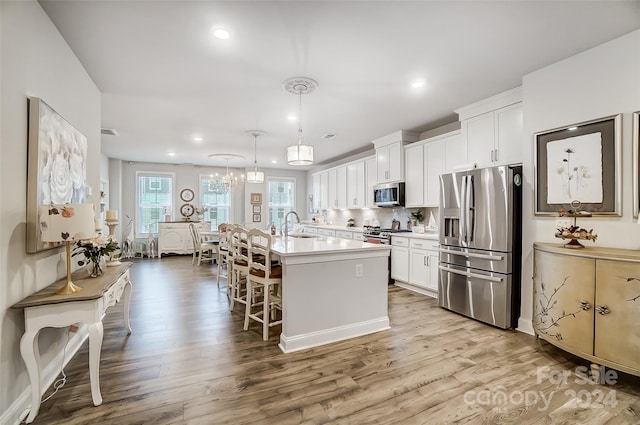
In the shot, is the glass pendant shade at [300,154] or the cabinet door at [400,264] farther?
the cabinet door at [400,264]

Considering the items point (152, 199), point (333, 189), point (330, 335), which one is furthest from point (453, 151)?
point (152, 199)

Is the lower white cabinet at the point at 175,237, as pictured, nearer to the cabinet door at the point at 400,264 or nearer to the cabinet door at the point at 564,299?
the cabinet door at the point at 400,264

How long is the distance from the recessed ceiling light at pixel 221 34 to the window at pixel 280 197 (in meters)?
7.11

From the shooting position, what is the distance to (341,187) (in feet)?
23.9

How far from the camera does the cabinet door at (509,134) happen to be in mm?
3340

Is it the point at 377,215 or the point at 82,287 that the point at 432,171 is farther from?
the point at 82,287

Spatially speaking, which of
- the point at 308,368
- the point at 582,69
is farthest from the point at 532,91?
the point at 308,368

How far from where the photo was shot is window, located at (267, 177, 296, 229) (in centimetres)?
949

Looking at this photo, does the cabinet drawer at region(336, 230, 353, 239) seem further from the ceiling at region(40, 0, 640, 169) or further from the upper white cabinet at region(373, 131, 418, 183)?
the ceiling at region(40, 0, 640, 169)

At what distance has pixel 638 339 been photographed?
2023mm

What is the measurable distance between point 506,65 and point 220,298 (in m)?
4.46

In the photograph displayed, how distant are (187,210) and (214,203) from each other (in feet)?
2.60

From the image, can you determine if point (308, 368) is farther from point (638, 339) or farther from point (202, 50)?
point (202, 50)

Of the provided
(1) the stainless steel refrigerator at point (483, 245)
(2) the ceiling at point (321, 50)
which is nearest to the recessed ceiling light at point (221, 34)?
(2) the ceiling at point (321, 50)
